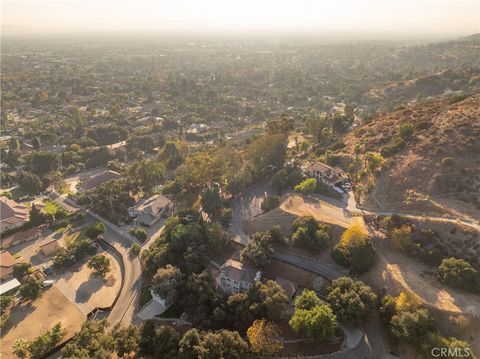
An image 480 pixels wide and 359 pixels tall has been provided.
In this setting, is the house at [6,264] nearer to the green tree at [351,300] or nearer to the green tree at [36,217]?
the green tree at [36,217]

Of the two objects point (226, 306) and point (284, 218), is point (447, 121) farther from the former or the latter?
point (226, 306)

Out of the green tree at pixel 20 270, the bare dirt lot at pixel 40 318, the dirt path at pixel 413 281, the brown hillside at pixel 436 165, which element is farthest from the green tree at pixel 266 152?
the green tree at pixel 20 270

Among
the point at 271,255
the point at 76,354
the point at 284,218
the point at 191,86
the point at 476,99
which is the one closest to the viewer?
the point at 76,354

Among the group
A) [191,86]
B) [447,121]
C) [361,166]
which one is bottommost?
[191,86]

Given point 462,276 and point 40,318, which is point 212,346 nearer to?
point 40,318

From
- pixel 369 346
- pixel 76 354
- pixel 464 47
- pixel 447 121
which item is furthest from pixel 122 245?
pixel 464 47

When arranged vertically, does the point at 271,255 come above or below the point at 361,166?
below
